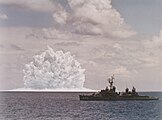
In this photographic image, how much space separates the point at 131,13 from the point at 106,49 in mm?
488

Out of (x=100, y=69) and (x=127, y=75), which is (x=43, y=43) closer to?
(x=100, y=69)

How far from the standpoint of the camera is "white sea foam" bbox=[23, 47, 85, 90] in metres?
4.76

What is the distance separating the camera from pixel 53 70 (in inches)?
190

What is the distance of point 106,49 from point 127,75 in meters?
0.37

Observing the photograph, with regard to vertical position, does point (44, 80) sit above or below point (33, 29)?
below

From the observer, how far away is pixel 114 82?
485 cm

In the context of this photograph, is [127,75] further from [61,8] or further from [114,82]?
[61,8]

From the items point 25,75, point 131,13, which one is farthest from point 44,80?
point 131,13

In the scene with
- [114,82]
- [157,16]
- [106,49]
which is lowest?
[114,82]

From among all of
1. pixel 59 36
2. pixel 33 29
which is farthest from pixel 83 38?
pixel 33 29

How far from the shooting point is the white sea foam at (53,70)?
4758 mm

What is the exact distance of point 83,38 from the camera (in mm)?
4855

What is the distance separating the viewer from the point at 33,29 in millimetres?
4871

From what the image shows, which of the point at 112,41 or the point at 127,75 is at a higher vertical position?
the point at 112,41
